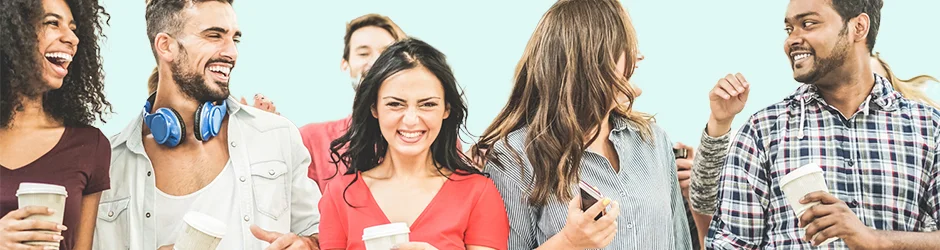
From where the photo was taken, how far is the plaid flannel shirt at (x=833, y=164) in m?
3.64

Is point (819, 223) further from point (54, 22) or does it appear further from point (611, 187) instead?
point (54, 22)

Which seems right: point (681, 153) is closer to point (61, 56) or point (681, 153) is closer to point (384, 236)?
point (384, 236)

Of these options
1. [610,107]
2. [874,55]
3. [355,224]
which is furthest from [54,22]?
[874,55]

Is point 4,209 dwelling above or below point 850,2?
below

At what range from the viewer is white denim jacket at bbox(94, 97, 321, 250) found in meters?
3.90

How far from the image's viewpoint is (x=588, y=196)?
10.6 ft

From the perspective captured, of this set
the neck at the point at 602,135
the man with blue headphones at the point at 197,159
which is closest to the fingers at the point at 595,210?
the neck at the point at 602,135

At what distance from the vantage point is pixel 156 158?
157 inches

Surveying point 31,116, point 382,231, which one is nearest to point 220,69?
point 31,116

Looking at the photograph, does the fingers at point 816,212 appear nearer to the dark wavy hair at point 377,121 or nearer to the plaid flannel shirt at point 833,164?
the plaid flannel shirt at point 833,164

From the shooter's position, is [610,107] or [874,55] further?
[874,55]

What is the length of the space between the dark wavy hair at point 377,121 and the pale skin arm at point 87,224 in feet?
2.88

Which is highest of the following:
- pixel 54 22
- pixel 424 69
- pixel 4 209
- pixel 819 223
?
pixel 54 22

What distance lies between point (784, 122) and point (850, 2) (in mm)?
480
